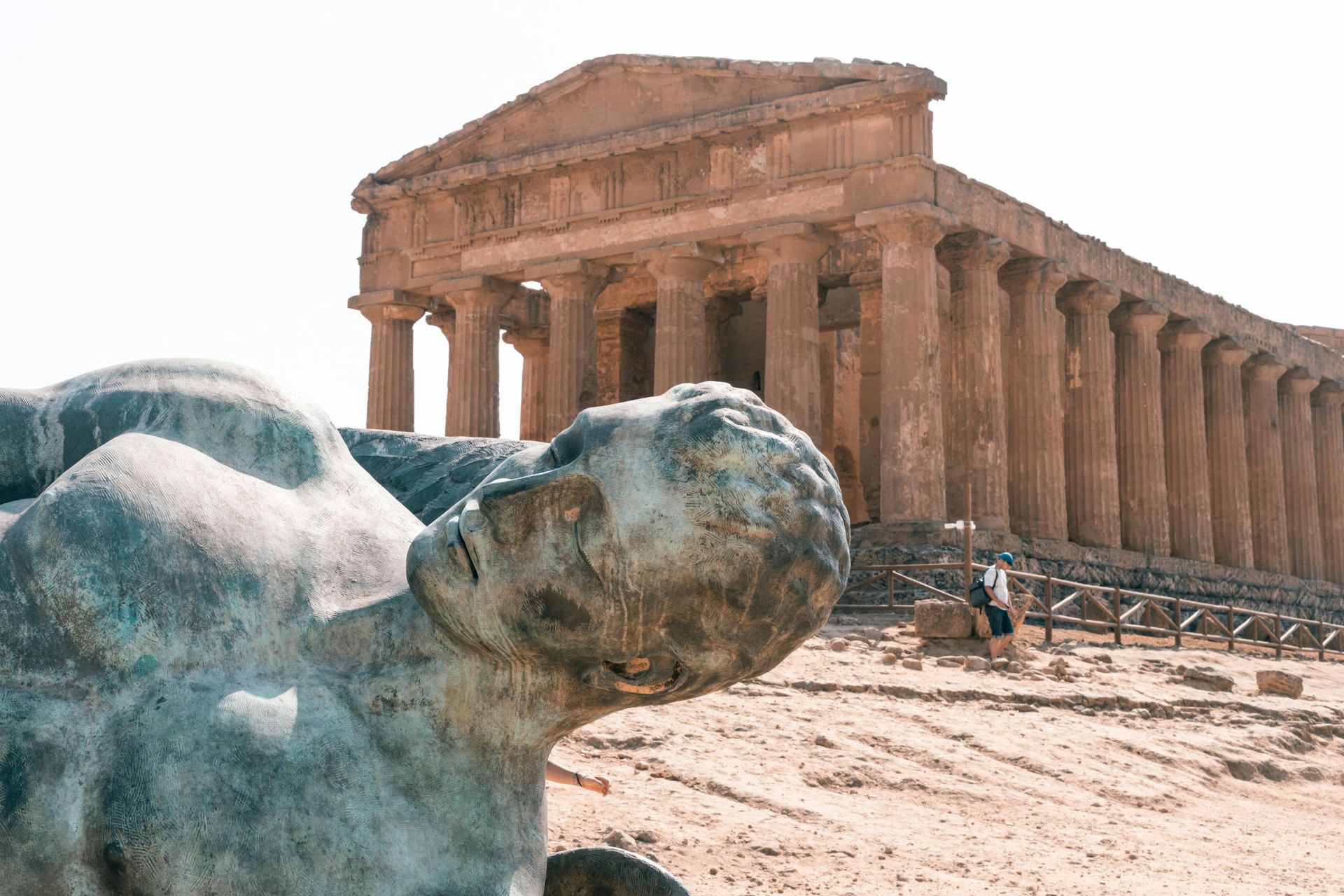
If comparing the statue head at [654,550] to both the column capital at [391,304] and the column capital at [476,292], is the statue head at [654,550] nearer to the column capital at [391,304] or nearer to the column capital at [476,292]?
the column capital at [476,292]

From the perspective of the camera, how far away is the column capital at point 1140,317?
2820 cm

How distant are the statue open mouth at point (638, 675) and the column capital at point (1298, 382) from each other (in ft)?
114

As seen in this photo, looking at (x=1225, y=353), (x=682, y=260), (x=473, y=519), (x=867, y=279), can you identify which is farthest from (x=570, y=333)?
(x=473, y=519)

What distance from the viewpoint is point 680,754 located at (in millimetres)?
7645

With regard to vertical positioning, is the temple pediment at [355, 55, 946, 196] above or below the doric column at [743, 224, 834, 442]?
above

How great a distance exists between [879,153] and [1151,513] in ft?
28.8

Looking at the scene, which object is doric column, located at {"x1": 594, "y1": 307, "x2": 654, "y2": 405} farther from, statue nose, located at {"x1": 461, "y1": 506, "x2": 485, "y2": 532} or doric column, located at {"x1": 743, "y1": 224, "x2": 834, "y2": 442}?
statue nose, located at {"x1": 461, "y1": 506, "x2": 485, "y2": 532}

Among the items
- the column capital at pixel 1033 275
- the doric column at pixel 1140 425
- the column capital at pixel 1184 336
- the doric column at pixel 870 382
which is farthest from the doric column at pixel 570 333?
the column capital at pixel 1184 336

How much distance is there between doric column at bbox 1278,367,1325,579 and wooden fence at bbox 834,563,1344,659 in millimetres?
8371

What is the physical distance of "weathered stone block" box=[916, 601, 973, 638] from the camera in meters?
14.3

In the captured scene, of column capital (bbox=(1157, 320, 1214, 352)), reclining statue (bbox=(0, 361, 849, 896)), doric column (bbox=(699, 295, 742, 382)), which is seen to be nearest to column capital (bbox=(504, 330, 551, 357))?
doric column (bbox=(699, 295, 742, 382))

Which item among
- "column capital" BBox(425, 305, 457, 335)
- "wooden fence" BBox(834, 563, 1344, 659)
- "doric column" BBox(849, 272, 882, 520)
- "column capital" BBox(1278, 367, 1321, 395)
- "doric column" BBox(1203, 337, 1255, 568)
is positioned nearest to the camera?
"wooden fence" BBox(834, 563, 1344, 659)

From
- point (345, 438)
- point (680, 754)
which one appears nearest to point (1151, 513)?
point (680, 754)

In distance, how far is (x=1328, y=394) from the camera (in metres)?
35.7
